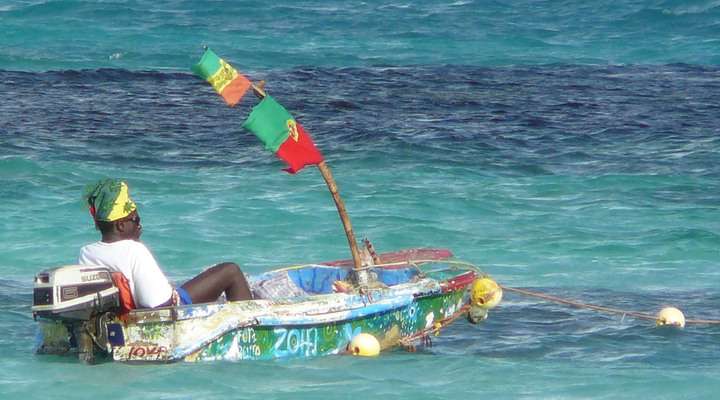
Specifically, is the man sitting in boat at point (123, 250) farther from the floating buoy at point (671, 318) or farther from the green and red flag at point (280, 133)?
the floating buoy at point (671, 318)

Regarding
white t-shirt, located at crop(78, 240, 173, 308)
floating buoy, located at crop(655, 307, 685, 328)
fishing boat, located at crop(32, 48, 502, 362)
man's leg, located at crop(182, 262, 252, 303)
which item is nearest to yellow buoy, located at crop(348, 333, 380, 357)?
fishing boat, located at crop(32, 48, 502, 362)

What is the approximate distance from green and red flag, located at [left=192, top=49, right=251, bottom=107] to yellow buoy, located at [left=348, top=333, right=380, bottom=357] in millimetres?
1623

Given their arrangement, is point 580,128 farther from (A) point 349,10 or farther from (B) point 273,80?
(A) point 349,10

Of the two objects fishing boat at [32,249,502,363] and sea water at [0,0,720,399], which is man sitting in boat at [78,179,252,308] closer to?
fishing boat at [32,249,502,363]

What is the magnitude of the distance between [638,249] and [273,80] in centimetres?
1018

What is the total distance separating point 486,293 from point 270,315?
168 cm

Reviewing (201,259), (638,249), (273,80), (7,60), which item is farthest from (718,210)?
(7,60)

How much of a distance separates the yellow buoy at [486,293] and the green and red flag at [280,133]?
136 centimetres

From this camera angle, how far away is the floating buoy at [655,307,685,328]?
30.5ft

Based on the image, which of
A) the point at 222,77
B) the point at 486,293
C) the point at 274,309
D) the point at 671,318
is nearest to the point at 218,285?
the point at 274,309

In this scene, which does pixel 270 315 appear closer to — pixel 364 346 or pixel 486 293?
pixel 364 346

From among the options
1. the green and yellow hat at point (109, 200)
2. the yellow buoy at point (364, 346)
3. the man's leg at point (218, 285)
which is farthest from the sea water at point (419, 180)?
the green and yellow hat at point (109, 200)

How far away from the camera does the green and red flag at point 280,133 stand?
8320 millimetres

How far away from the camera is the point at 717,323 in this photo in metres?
9.50
